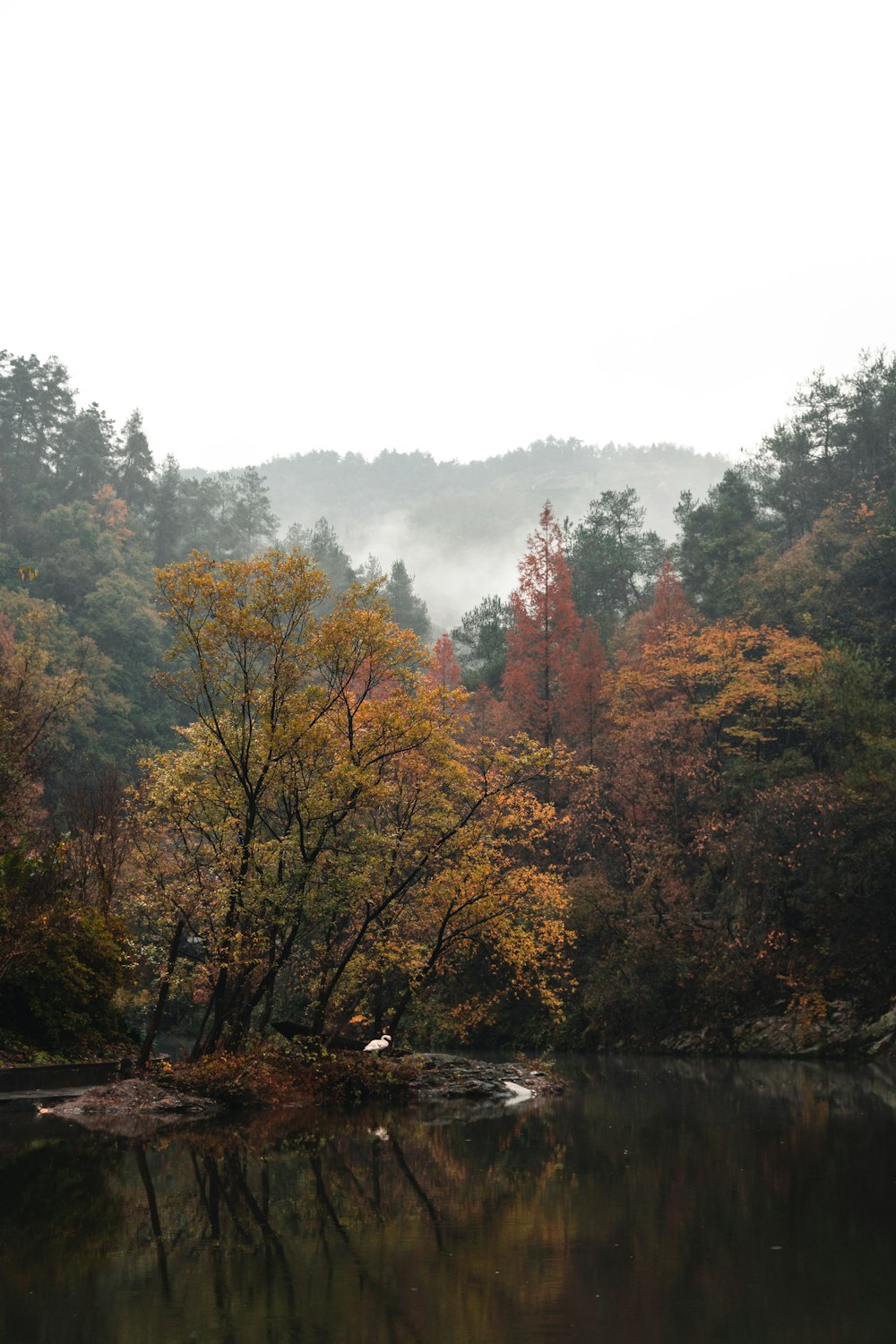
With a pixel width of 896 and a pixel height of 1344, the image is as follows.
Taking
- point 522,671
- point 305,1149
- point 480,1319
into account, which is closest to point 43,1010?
point 305,1149

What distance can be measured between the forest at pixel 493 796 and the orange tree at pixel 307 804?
0.27 feet

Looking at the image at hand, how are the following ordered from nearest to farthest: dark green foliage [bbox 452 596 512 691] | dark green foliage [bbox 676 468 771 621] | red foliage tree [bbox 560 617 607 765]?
red foliage tree [bbox 560 617 607 765], dark green foliage [bbox 676 468 771 621], dark green foliage [bbox 452 596 512 691]

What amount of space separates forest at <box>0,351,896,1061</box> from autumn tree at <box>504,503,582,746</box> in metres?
0.15


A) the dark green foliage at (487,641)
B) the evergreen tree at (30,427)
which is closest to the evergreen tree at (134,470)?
the evergreen tree at (30,427)

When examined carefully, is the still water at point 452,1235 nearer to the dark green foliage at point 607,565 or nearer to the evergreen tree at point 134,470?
the dark green foliage at point 607,565

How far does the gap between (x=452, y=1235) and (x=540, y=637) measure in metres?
44.5

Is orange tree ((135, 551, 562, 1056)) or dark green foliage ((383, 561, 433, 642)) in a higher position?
dark green foliage ((383, 561, 433, 642))

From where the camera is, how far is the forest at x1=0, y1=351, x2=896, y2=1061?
71.4 feet

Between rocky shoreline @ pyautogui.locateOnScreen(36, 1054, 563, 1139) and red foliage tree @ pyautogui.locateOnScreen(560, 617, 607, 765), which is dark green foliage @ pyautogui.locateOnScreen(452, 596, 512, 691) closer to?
red foliage tree @ pyautogui.locateOnScreen(560, 617, 607, 765)

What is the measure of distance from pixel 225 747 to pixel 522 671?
31799 millimetres

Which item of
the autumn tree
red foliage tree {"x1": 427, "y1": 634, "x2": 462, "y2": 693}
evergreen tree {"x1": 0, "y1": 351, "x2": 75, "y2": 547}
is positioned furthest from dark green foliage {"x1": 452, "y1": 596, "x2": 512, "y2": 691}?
evergreen tree {"x1": 0, "y1": 351, "x2": 75, "y2": 547}

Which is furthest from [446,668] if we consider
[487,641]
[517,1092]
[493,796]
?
[517,1092]

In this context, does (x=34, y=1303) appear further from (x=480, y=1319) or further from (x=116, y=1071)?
(x=116, y=1071)

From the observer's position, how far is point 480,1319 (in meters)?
6.77
